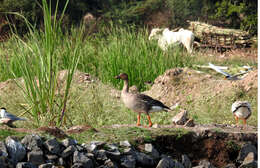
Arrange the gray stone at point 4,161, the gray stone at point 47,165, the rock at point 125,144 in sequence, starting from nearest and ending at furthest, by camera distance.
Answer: the gray stone at point 4,161
the gray stone at point 47,165
the rock at point 125,144

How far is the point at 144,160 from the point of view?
3.42 m

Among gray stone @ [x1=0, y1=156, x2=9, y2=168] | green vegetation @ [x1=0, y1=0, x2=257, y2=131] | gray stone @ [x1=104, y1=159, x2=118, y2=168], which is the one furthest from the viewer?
green vegetation @ [x1=0, y1=0, x2=257, y2=131]

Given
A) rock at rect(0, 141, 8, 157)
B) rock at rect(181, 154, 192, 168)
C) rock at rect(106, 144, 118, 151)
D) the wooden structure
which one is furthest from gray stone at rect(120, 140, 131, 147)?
the wooden structure

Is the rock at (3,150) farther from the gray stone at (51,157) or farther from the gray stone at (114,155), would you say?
the gray stone at (114,155)

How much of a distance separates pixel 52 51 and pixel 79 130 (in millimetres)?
1086

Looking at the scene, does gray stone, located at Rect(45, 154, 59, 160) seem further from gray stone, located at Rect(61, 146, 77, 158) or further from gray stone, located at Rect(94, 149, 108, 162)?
gray stone, located at Rect(94, 149, 108, 162)

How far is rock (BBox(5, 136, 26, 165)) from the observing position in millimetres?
3033

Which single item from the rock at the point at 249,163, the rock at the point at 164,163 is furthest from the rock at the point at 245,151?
the rock at the point at 164,163

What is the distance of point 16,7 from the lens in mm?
16578

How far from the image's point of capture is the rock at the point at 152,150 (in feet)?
11.8

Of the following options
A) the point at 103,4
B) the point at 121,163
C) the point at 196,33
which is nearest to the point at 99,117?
the point at 121,163

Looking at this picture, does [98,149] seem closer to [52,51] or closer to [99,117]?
[52,51]

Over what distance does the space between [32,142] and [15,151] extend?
0.57 ft

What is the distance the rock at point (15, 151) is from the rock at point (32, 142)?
80mm
